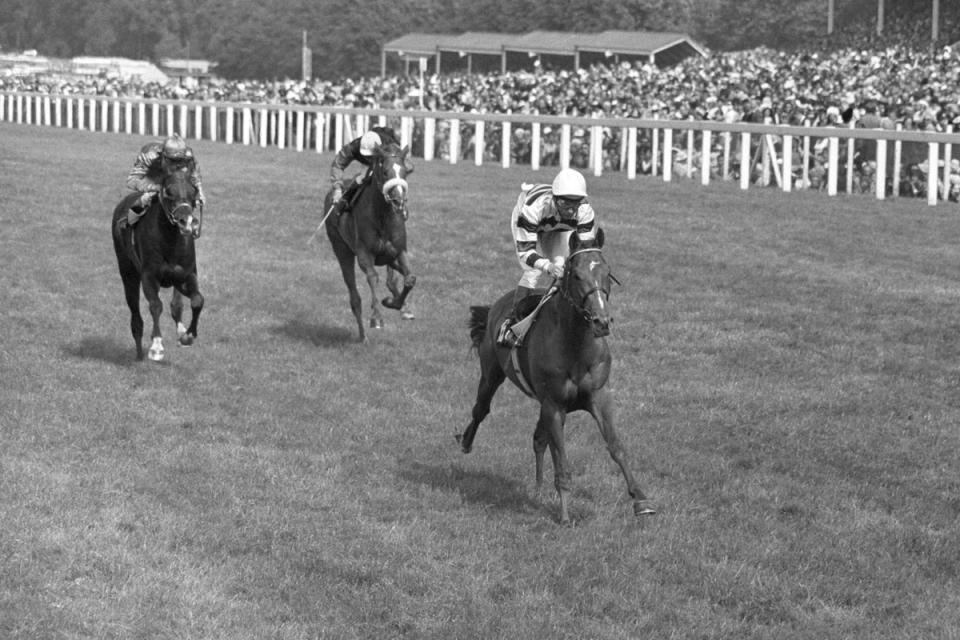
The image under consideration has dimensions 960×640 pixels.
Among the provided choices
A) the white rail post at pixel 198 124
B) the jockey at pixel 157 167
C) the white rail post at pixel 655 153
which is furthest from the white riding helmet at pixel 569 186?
the white rail post at pixel 198 124

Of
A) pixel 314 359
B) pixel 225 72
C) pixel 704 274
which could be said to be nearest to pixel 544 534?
pixel 314 359

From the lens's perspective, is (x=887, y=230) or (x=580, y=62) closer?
(x=887, y=230)

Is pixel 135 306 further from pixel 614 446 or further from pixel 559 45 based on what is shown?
pixel 559 45

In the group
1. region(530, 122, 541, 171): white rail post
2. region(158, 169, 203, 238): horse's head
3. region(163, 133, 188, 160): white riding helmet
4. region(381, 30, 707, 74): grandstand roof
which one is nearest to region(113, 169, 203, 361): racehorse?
region(158, 169, 203, 238): horse's head

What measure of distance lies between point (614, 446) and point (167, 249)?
5.38 metres

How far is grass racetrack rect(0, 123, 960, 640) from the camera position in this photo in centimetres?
700

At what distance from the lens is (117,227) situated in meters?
13.1

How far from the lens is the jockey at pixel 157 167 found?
12.3 meters

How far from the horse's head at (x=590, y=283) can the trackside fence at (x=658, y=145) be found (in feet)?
46.7

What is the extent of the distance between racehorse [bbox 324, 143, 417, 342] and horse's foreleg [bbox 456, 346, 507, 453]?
14.5 ft

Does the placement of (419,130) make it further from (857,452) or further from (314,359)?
(857,452)

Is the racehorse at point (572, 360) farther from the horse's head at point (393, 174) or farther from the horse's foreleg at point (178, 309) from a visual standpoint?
the horse's head at point (393, 174)

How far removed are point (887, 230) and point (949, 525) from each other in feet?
37.3

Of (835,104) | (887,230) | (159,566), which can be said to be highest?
(835,104)
